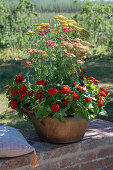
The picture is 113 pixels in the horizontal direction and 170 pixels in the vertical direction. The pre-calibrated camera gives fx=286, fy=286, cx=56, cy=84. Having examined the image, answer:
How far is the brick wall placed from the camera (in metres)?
2.16

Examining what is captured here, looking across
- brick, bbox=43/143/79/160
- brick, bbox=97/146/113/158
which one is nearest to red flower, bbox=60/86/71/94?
brick, bbox=43/143/79/160

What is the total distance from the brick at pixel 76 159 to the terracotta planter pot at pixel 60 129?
14 cm

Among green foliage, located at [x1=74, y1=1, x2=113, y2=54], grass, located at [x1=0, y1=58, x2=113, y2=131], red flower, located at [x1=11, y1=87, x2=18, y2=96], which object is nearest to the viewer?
red flower, located at [x1=11, y1=87, x2=18, y2=96]

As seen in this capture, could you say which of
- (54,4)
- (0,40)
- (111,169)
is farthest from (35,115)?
(54,4)

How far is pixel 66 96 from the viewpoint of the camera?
2.36m

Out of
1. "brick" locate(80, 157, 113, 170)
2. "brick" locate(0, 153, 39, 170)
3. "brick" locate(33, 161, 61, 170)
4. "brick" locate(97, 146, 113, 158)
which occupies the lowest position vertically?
"brick" locate(80, 157, 113, 170)

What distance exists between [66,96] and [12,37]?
24.0 ft

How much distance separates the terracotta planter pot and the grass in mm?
541

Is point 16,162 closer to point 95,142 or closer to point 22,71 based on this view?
point 95,142

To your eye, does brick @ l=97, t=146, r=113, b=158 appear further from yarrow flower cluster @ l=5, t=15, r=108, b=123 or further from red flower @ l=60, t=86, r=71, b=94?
red flower @ l=60, t=86, r=71, b=94

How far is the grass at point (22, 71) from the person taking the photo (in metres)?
3.82

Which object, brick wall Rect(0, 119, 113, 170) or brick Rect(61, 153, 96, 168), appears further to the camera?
brick Rect(61, 153, 96, 168)

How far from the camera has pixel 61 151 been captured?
2330 millimetres

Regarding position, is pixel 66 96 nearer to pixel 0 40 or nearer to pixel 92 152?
pixel 92 152
